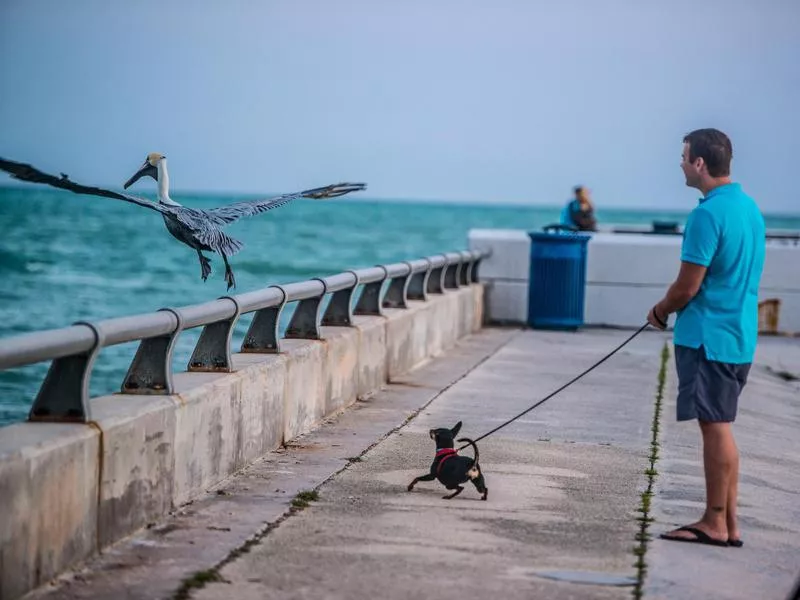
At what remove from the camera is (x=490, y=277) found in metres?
20.3

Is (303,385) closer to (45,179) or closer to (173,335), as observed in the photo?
(173,335)

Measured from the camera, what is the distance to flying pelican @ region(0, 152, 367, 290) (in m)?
7.63

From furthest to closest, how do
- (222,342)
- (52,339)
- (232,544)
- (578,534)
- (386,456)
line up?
(386,456)
(222,342)
(578,534)
(232,544)
(52,339)

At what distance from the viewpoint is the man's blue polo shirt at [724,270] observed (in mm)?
6957

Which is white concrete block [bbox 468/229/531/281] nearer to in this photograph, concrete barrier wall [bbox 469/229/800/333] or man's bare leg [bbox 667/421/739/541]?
concrete barrier wall [bbox 469/229/800/333]

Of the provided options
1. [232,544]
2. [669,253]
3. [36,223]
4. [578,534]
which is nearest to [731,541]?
[578,534]

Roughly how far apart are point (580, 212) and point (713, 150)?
16494mm

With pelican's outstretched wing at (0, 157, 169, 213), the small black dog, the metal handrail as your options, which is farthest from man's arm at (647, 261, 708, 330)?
pelican's outstretched wing at (0, 157, 169, 213)

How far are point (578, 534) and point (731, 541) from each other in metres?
0.76

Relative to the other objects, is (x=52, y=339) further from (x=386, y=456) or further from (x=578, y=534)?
(x=386, y=456)

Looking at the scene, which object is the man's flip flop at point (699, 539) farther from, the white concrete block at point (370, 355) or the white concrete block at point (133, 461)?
the white concrete block at point (370, 355)

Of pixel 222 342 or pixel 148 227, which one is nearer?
pixel 222 342

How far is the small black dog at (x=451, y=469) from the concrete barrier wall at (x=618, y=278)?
479 inches

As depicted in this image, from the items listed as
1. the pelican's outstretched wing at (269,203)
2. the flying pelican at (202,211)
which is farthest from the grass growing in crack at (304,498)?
the pelican's outstretched wing at (269,203)
